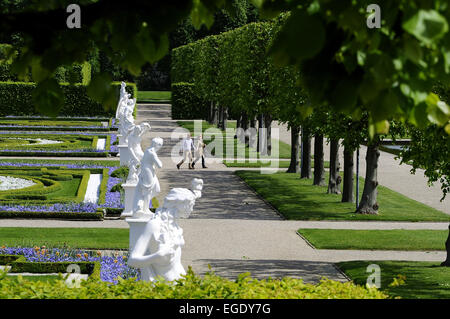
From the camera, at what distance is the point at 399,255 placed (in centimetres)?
1531

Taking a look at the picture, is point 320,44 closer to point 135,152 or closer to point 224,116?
point 135,152

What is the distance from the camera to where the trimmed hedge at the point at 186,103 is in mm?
59406

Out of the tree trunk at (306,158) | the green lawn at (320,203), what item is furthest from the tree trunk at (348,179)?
the tree trunk at (306,158)

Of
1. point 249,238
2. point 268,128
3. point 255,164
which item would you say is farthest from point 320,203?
point 268,128

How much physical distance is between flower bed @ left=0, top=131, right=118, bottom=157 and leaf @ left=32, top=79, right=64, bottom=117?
27.7 meters

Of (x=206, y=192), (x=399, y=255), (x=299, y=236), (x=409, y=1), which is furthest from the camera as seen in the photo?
(x=206, y=192)

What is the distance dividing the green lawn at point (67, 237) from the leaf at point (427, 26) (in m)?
12.6

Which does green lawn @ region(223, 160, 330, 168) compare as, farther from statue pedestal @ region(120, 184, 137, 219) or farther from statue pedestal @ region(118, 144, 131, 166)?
statue pedestal @ region(120, 184, 137, 219)

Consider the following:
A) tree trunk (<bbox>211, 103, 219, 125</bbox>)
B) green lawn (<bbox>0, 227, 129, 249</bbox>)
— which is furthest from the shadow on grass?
tree trunk (<bbox>211, 103, 219, 125</bbox>)

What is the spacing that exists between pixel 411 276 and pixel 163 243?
7105 mm

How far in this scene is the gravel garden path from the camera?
45.4 feet
